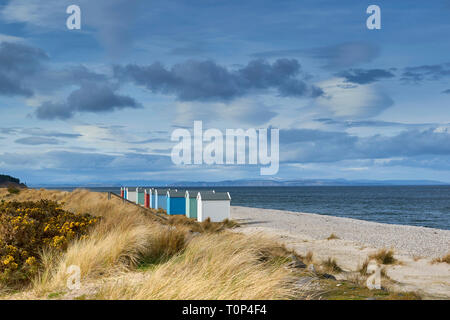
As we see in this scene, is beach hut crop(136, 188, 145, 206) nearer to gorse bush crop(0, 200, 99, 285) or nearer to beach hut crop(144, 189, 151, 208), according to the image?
beach hut crop(144, 189, 151, 208)

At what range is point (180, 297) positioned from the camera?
558cm

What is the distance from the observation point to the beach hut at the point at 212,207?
2452 centimetres

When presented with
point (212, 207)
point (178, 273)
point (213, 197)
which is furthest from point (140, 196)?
point (178, 273)

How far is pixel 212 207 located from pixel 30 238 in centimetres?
1561

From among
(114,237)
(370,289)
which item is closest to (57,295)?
(114,237)

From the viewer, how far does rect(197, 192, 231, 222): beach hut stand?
24516mm

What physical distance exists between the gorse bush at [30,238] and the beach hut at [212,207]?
1304cm

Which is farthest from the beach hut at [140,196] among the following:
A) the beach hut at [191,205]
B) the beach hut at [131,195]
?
the beach hut at [191,205]

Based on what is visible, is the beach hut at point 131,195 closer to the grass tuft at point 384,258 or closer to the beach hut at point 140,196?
the beach hut at point 140,196

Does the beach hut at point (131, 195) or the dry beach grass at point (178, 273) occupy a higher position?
the dry beach grass at point (178, 273)

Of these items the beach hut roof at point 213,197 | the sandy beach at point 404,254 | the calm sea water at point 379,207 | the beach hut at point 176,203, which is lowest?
the calm sea water at point 379,207

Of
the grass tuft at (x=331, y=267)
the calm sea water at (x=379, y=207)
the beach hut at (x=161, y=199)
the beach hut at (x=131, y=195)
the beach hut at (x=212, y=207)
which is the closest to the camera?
the grass tuft at (x=331, y=267)

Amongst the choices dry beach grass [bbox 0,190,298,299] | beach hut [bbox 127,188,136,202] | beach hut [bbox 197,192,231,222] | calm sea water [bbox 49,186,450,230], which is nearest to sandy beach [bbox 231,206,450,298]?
dry beach grass [bbox 0,190,298,299]

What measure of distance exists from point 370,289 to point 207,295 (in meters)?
3.11
